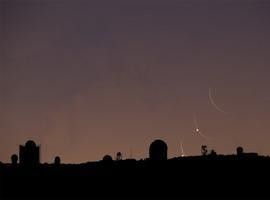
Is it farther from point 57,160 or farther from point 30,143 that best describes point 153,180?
point 57,160

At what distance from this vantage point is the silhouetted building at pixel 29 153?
1560 inches

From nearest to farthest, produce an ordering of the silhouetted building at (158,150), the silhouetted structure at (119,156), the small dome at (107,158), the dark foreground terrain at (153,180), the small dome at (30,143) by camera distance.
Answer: the dark foreground terrain at (153,180) < the silhouetted building at (158,150) < the small dome at (107,158) < the small dome at (30,143) < the silhouetted structure at (119,156)

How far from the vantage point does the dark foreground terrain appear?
2909 cm

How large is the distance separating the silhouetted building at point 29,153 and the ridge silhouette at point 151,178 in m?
4.13

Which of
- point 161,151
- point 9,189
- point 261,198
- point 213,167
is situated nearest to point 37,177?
point 9,189

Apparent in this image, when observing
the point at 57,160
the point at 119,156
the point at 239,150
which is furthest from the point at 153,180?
the point at 57,160

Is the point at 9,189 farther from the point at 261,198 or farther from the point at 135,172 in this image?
the point at 261,198

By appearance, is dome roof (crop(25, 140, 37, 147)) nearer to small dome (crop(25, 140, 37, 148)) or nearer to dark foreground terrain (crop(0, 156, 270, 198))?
small dome (crop(25, 140, 37, 148))

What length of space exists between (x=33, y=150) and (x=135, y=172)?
10.9 metres

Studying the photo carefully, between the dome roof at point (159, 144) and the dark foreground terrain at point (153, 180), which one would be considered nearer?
the dark foreground terrain at point (153, 180)

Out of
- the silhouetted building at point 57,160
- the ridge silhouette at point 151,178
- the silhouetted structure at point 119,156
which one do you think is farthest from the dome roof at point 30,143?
the silhouetted structure at point 119,156

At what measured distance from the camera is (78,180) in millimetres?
32125

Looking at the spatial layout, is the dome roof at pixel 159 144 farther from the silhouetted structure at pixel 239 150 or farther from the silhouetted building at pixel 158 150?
the silhouetted structure at pixel 239 150

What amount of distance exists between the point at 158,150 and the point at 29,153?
9989mm
